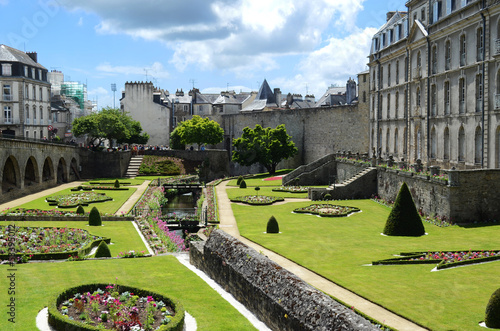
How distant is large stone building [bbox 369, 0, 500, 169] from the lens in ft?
105

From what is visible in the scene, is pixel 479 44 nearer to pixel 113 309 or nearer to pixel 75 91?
pixel 113 309

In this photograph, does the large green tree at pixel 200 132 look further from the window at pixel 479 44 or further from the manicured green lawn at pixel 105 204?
the window at pixel 479 44

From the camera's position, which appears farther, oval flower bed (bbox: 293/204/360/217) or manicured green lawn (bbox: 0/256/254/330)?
oval flower bed (bbox: 293/204/360/217)

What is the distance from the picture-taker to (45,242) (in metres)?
23.6

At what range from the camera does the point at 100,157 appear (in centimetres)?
6788

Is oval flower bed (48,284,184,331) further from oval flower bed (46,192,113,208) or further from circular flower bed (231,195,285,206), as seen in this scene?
circular flower bed (231,195,285,206)

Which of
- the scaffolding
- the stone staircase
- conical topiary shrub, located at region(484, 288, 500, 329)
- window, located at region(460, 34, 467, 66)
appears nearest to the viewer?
conical topiary shrub, located at region(484, 288, 500, 329)

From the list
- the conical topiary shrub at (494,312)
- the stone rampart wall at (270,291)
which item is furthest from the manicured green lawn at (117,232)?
the conical topiary shrub at (494,312)

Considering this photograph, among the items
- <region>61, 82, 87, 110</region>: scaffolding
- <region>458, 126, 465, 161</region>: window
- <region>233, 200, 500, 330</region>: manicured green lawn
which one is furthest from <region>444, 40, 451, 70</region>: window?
<region>61, 82, 87, 110</region>: scaffolding

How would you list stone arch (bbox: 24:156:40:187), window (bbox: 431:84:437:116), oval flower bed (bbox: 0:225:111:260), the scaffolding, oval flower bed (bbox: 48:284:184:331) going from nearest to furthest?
oval flower bed (bbox: 48:284:184:331) → oval flower bed (bbox: 0:225:111:260) → window (bbox: 431:84:437:116) → stone arch (bbox: 24:156:40:187) → the scaffolding

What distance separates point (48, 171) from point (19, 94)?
1070cm

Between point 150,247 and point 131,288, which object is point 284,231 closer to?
point 150,247

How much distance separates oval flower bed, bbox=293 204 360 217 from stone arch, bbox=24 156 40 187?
25964 millimetres

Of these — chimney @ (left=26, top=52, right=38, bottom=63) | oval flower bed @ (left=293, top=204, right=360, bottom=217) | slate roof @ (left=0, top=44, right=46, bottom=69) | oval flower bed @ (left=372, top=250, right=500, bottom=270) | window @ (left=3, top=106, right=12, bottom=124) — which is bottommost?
oval flower bed @ (left=293, top=204, right=360, bottom=217)
